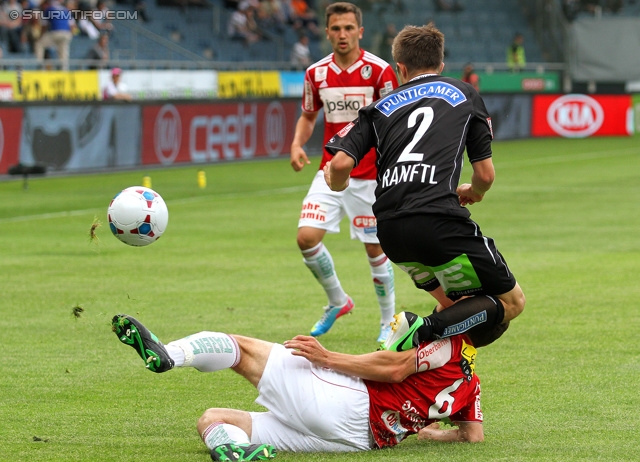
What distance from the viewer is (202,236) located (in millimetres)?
15844

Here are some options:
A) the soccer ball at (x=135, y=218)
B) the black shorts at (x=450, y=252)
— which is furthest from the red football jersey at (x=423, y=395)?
the soccer ball at (x=135, y=218)

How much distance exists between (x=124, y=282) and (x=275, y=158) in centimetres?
1854

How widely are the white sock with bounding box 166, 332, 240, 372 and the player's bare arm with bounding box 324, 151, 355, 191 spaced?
101cm

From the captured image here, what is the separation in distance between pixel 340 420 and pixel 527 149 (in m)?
29.0

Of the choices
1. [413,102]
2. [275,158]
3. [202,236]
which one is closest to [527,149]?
[275,158]

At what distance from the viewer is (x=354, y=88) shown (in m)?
9.65

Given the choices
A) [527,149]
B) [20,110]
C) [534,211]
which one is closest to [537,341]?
[534,211]

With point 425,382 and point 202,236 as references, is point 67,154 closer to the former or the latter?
point 202,236

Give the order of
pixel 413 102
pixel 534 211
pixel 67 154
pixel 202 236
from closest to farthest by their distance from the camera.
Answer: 1. pixel 413 102
2. pixel 202 236
3. pixel 534 211
4. pixel 67 154

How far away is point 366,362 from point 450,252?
2.33 feet

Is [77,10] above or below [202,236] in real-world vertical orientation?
above

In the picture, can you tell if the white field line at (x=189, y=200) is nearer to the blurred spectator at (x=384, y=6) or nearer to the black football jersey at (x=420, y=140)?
the black football jersey at (x=420, y=140)

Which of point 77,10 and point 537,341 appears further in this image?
point 77,10

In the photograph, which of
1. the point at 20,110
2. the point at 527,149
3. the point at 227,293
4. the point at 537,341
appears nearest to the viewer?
the point at 537,341
